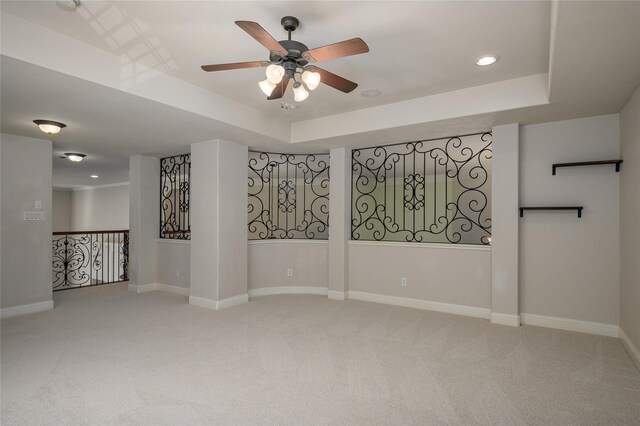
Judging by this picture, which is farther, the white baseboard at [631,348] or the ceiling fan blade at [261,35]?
the white baseboard at [631,348]

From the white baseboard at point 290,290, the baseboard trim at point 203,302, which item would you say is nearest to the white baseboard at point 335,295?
the white baseboard at point 290,290

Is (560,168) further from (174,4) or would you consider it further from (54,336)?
(54,336)

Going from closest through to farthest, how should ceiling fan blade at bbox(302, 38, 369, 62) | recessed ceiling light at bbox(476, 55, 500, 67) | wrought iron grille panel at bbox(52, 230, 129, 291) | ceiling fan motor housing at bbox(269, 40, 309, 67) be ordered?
ceiling fan blade at bbox(302, 38, 369, 62) → ceiling fan motor housing at bbox(269, 40, 309, 67) → recessed ceiling light at bbox(476, 55, 500, 67) → wrought iron grille panel at bbox(52, 230, 129, 291)

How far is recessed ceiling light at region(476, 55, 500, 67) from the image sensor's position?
3.05m

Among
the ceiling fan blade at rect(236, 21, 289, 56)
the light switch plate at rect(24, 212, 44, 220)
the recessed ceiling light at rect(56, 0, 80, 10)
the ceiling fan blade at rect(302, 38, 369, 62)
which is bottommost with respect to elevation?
the light switch plate at rect(24, 212, 44, 220)

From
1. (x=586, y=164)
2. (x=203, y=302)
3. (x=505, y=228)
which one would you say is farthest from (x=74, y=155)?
(x=586, y=164)

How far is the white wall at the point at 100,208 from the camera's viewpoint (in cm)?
1088

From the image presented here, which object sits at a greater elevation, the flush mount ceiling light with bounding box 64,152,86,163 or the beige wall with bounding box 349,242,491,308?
the flush mount ceiling light with bounding box 64,152,86,163

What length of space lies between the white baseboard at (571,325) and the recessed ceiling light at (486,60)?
2.93 metres

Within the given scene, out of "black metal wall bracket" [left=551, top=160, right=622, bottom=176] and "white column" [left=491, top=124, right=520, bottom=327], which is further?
"white column" [left=491, top=124, right=520, bottom=327]

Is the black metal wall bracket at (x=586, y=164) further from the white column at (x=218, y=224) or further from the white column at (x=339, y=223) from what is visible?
the white column at (x=218, y=224)

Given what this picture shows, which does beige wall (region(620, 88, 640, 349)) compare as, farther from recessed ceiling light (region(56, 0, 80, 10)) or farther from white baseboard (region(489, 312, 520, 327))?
recessed ceiling light (region(56, 0, 80, 10))

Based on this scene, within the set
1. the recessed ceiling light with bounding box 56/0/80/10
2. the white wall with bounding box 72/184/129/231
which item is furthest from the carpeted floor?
the white wall with bounding box 72/184/129/231

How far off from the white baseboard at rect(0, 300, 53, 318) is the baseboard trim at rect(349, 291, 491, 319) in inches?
171
